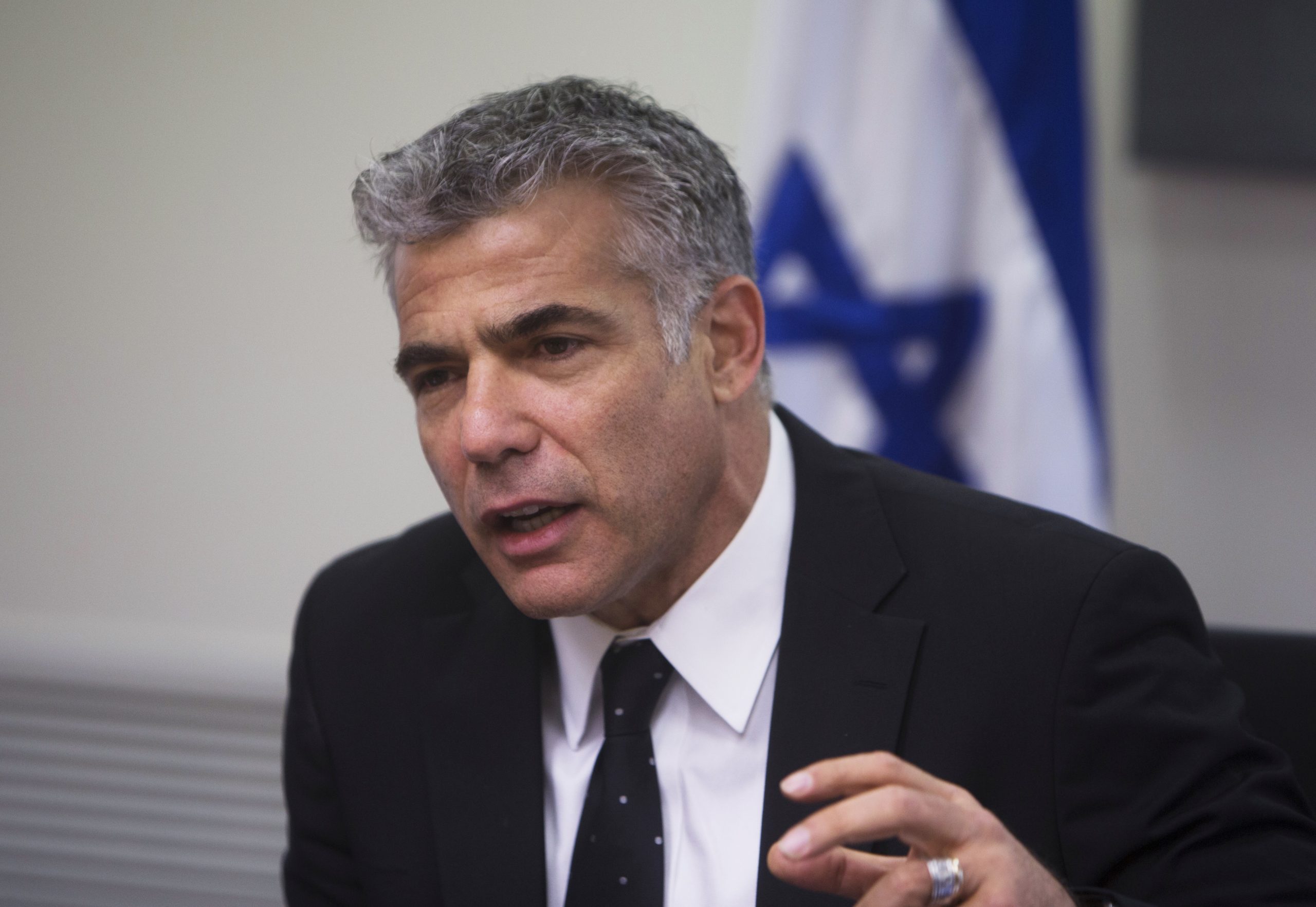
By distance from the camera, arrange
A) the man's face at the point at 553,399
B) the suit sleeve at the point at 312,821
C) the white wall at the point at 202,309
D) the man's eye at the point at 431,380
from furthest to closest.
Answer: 1. the white wall at the point at 202,309
2. the suit sleeve at the point at 312,821
3. the man's eye at the point at 431,380
4. the man's face at the point at 553,399

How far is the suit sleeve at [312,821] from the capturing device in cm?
159

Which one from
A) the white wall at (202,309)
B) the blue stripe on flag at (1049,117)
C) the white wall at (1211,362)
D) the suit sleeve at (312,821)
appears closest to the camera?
the suit sleeve at (312,821)

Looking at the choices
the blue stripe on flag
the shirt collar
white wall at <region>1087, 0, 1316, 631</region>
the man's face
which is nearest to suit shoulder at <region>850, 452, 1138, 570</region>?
the shirt collar

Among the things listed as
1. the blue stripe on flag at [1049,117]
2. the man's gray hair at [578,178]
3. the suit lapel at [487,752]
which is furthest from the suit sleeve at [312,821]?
the blue stripe on flag at [1049,117]

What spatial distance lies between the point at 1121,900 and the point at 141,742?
6.25 feet

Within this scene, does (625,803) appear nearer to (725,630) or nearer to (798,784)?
(725,630)

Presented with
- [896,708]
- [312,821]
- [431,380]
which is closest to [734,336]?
[431,380]

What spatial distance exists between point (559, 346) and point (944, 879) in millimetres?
661

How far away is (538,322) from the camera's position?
122 cm

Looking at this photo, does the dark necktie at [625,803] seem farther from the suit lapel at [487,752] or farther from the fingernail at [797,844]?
the fingernail at [797,844]

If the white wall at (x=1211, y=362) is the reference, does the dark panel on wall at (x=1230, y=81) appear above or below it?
above

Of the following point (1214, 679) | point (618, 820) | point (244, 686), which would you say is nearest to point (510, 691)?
point (618, 820)

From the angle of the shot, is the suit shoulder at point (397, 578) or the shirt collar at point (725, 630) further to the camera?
the suit shoulder at point (397, 578)

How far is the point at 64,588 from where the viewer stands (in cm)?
236
